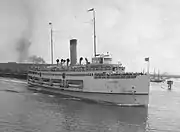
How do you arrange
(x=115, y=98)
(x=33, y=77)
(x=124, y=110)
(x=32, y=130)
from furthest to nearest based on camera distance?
(x=33, y=77)
(x=115, y=98)
(x=124, y=110)
(x=32, y=130)

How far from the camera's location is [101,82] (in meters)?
45.0

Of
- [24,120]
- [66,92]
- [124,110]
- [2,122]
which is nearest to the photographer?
[2,122]

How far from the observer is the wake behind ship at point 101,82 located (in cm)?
4212

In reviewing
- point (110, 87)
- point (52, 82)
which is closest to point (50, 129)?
point (110, 87)

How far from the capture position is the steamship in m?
42.1

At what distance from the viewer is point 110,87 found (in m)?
43.8

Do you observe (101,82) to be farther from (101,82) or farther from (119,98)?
(119,98)

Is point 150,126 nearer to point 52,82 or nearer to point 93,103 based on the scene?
point 93,103

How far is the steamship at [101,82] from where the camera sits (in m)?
42.1

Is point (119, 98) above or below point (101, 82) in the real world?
below

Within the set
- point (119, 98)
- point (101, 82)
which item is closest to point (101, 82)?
point (101, 82)

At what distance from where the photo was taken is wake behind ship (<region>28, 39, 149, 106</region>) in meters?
42.1

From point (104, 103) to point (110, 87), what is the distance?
3300 millimetres

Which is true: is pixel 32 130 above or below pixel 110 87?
below
